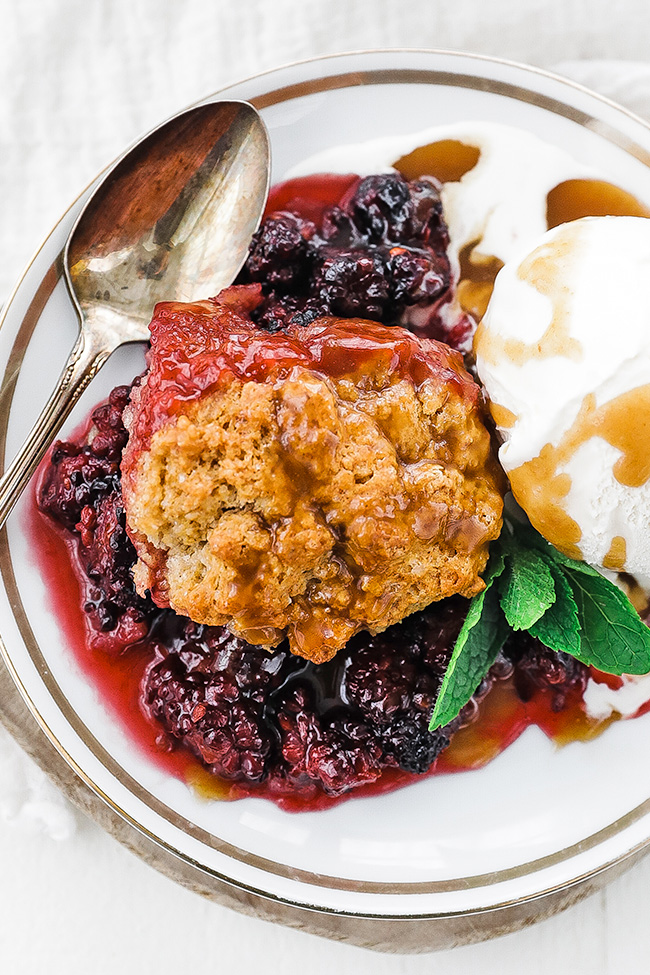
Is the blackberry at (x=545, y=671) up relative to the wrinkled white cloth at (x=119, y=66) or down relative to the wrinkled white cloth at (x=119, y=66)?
down

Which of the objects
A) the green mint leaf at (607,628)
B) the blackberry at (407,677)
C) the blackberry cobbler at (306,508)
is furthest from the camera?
the blackberry at (407,677)

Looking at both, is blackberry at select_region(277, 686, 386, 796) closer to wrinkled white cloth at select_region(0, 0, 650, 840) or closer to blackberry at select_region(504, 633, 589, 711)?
blackberry at select_region(504, 633, 589, 711)

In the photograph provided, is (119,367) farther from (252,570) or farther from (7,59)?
(7,59)

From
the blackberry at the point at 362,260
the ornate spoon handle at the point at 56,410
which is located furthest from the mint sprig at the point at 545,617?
the ornate spoon handle at the point at 56,410

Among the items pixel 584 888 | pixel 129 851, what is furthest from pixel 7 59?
pixel 584 888

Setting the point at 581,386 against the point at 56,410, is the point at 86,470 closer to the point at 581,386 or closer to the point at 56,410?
the point at 56,410

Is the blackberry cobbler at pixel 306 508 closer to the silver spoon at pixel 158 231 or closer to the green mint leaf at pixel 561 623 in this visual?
the silver spoon at pixel 158 231

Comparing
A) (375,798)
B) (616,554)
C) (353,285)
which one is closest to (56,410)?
(353,285)
